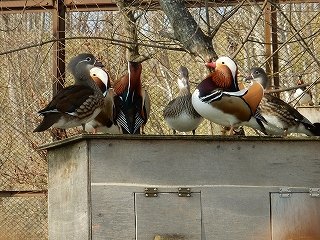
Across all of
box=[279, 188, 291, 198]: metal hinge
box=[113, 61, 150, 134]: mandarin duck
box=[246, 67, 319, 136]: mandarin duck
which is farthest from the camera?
box=[246, 67, 319, 136]: mandarin duck

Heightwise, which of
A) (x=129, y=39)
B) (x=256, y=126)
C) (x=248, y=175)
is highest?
(x=129, y=39)

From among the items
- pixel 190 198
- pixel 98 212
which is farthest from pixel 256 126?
pixel 98 212

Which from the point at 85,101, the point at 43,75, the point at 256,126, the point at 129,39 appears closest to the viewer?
the point at 85,101

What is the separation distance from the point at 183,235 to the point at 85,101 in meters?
1.30

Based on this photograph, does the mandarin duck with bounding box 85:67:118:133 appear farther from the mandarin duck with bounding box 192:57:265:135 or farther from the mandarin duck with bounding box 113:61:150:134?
the mandarin duck with bounding box 192:57:265:135

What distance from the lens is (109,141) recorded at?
16.0 ft

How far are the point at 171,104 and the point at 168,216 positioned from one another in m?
1.51

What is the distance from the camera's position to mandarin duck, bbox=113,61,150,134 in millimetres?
5812

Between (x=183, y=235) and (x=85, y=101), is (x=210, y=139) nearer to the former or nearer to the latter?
(x=183, y=235)

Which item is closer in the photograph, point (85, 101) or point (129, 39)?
point (85, 101)

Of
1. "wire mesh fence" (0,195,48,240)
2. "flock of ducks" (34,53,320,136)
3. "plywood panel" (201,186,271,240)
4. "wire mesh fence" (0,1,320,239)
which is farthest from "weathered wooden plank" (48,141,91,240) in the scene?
"wire mesh fence" (0,195,48,240)

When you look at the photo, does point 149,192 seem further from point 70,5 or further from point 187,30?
point 70,5

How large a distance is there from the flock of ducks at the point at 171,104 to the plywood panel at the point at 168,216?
0.79 meters

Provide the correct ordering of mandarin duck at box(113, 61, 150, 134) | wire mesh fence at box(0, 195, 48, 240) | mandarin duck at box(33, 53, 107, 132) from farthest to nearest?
wire mesh fence at box(0, 195, 48, 240)
mandarin duck at box(113, 61, 150, 134)
mandarin duck at box(33, 53, 107, 132)
